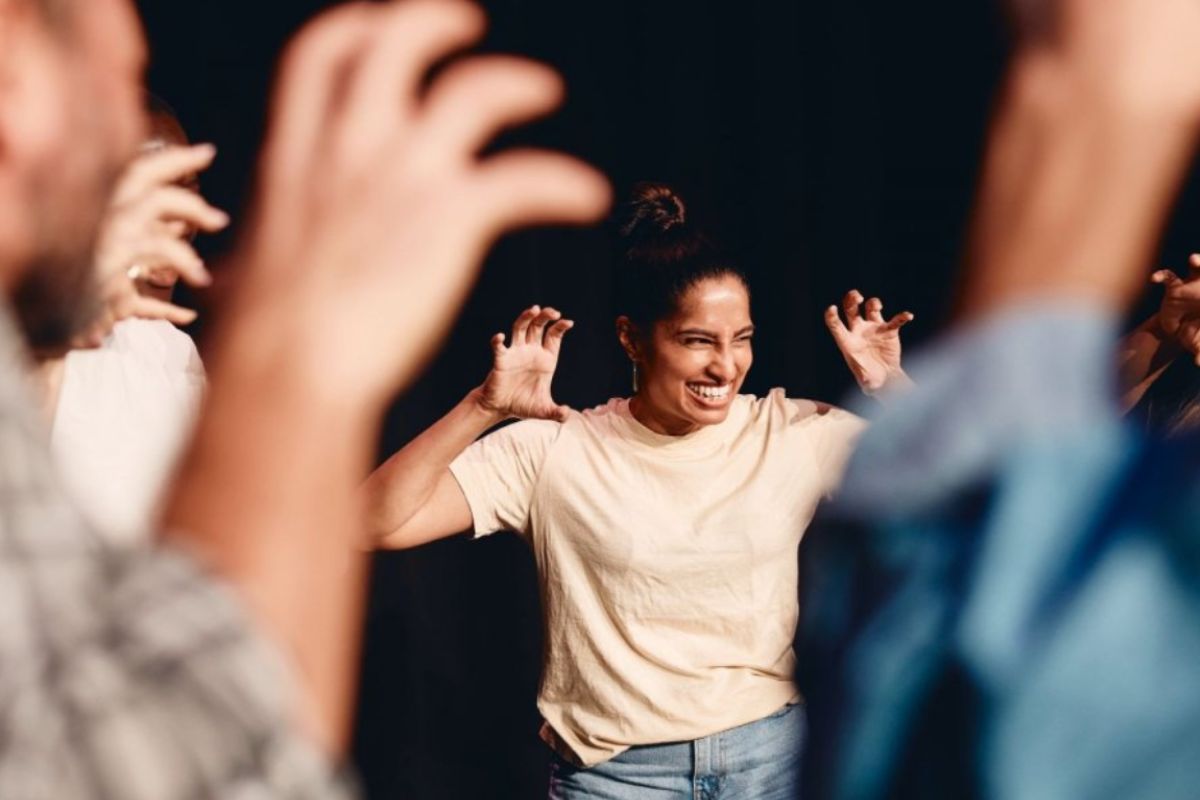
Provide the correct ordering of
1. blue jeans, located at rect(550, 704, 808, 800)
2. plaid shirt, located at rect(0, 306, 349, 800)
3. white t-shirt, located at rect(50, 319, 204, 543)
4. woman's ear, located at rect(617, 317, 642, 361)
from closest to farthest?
plaid shirt, located at rect(0, 306, 349, 800), white t-shirt, located at rect(50, 319, 204, 543), blue jeans, located at rect(550, 704, 808, 800), woman's ear, located at rect(617, 317, 642, 361)

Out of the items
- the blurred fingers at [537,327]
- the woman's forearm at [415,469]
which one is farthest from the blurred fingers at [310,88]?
the blurred fingers at [537,327]

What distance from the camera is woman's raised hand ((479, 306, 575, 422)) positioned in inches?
70.4

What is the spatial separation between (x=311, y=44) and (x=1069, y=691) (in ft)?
1.06

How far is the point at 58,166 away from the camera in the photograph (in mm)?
367

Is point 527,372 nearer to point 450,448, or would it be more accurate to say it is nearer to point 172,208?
point 450,448

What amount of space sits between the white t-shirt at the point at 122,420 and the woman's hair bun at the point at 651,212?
901 millimetres

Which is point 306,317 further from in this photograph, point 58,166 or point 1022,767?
point 1022,767

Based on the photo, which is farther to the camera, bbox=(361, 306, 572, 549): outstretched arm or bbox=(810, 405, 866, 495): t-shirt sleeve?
bbox=(810, 405, 866, 495): t-shirt sleeve

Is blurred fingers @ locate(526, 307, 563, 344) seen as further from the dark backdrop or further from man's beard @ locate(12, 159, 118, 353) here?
man's beard @ locate(12, 159, 118, 353)

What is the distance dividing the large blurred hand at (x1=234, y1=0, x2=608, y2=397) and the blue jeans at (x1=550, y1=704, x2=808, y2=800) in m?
1.42

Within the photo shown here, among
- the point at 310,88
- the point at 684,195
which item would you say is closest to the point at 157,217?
the point at 310,88

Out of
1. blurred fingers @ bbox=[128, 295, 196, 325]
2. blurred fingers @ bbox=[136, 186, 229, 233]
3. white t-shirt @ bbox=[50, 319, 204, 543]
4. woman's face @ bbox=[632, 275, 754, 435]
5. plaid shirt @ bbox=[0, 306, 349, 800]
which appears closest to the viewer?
plaid shirt @ bbox=[0, 306, 349, 800]

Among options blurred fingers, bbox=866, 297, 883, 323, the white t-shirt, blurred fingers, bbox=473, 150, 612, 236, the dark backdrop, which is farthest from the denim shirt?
the dark backdrop

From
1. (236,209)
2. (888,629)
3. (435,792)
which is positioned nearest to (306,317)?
(888,629)
